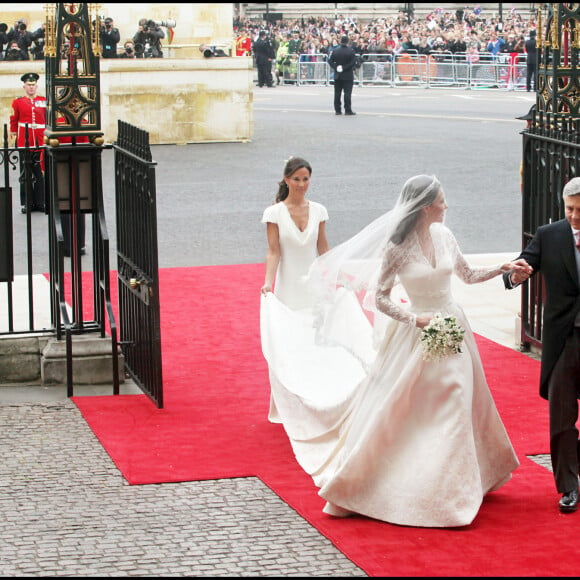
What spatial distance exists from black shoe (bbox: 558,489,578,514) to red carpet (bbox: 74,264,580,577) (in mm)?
48

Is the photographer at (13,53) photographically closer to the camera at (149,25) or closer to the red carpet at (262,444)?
the camera at (149,25)

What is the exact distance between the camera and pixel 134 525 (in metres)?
6.71

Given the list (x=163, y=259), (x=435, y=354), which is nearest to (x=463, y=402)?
(x=435, y=354)

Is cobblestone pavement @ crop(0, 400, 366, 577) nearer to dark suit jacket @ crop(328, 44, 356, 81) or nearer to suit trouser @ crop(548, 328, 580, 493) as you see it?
suit trouser @ crop(548, 328, 580, 493)

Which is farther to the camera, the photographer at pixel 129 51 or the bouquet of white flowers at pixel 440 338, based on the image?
the photographer at pixel 129 51

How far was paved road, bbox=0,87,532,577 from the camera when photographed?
247 inches

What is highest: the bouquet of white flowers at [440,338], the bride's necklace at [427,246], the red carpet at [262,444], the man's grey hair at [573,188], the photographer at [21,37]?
the photographer at [21,37]

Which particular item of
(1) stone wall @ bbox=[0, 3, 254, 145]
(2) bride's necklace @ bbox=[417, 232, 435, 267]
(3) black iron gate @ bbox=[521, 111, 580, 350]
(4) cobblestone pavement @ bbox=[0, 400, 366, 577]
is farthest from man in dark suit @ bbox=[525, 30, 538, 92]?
(4) cobblestone pavement @ bbox=[0, 400, 366, 577]

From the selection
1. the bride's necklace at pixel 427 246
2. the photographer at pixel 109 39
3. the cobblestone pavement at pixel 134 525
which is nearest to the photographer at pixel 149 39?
the photographer at pixel 109 39

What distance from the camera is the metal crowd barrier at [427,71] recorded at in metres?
42.9

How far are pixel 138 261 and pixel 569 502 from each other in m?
3.97

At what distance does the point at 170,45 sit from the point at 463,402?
75.3 feet

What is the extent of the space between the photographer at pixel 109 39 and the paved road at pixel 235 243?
103 inches

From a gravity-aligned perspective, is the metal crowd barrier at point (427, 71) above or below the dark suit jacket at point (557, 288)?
above
